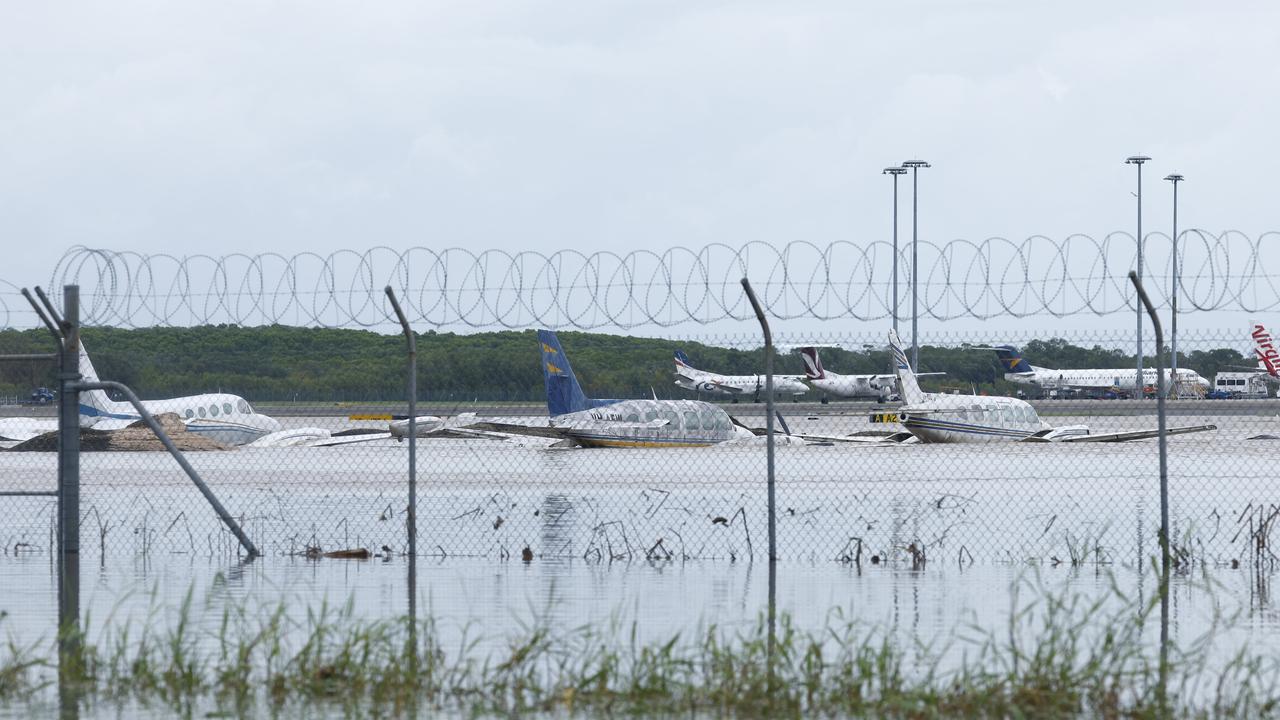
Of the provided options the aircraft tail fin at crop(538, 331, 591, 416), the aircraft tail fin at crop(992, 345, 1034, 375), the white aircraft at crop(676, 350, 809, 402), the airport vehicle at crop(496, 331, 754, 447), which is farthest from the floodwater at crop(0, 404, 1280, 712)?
the aircraft tail fin at crop(992, 345, 1034, 375)

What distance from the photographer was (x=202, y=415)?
4319 cm

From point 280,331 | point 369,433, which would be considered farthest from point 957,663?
point 369,433

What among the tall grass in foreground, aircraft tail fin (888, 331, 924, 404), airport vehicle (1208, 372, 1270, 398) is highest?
aircraft tail fin (888, 331, 924, 404)

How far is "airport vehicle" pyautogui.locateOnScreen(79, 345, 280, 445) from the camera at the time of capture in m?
42.2

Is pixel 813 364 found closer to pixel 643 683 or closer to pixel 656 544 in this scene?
pixel 656 544

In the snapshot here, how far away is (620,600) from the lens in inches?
436

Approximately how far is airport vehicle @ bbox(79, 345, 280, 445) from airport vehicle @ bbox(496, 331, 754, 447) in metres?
6.81

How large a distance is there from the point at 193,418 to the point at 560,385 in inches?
405

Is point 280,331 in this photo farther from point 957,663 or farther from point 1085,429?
point 1085,429

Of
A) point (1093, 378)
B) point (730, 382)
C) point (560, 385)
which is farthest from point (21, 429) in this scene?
point (1093, 378)

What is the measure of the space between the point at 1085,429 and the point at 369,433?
70.6ft

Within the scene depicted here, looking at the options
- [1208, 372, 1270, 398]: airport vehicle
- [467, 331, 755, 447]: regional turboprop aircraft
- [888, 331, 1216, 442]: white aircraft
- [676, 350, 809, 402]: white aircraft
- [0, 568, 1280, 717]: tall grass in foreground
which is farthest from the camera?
[1208, 372, 1270, 398]: airport vehicle

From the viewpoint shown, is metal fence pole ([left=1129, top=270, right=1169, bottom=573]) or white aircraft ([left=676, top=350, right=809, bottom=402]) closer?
metal fence pole ([left=1129, top=270, right=1169, bottom=573])

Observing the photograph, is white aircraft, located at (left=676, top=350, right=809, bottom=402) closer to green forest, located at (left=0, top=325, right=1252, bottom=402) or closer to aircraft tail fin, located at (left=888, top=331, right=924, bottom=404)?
aircraft tail fin, located at (left=888, top=331, right=924, bottom=404)
